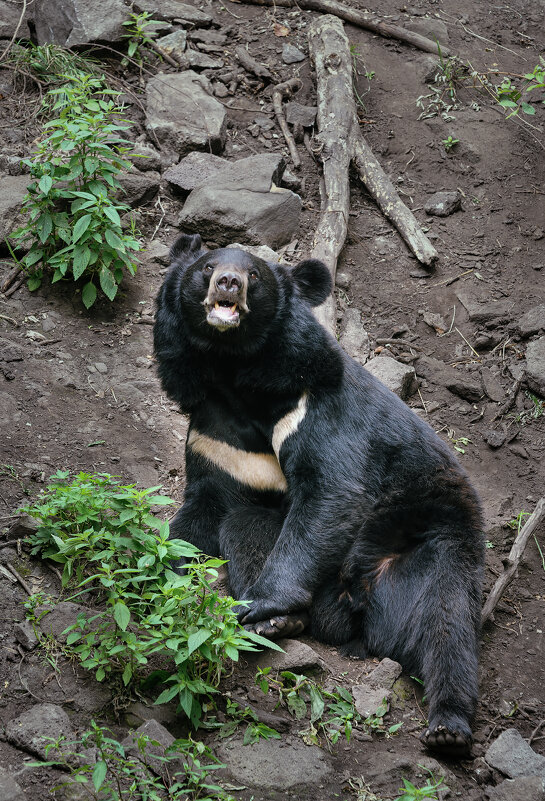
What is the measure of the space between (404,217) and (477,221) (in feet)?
1.89

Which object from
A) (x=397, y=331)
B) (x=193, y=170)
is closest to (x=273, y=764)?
(x=397, y=331)

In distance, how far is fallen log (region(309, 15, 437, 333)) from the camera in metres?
6.43

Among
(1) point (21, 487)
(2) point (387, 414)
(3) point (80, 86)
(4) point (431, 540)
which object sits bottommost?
(1) point (21, 487)

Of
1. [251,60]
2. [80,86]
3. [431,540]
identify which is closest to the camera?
[431,540]

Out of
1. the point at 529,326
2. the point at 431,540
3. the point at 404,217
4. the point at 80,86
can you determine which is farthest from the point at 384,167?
the point at 431,540

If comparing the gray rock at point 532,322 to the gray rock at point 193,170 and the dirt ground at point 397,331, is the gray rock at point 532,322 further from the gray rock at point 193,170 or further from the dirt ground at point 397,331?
the gray rock at point 193,170

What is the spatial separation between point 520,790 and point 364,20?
6888mm

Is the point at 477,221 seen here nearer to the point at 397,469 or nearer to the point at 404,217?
the point at 404,217

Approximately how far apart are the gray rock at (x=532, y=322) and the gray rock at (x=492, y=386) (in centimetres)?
37

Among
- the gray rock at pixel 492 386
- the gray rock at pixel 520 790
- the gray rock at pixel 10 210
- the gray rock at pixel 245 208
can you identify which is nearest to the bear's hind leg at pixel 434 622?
the gray rock at pixel 520 790

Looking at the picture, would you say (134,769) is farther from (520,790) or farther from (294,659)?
(520,790)

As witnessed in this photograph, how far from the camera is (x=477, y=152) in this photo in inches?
281

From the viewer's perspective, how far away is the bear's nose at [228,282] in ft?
12.6

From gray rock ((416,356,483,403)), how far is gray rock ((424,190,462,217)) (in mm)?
1493
